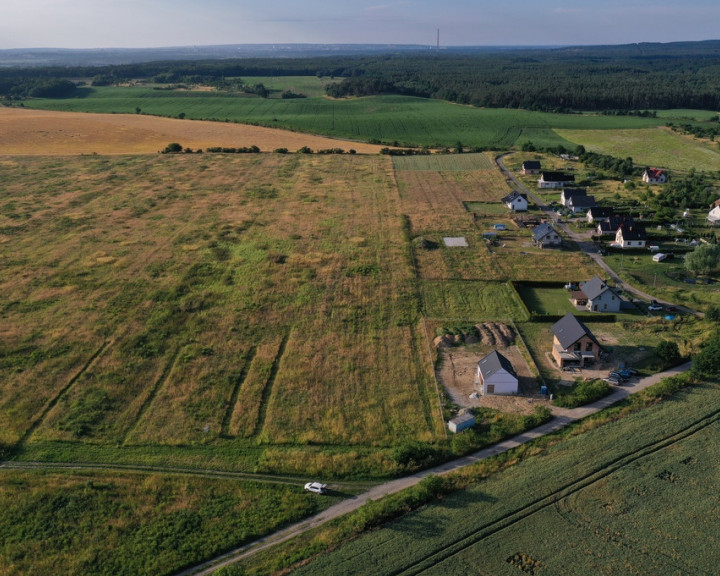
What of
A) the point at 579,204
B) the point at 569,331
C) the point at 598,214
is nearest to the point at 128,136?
the point at 579,204

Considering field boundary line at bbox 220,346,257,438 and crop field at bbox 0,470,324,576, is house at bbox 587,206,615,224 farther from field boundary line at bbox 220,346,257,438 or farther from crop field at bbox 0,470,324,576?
crop field at bbox 0,470,324,576

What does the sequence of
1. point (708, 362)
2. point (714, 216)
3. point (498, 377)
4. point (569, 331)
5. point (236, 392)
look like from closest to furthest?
point (498, 377)
point (708, 362)
point (236, 392)
point (569, 331)
point (714, 216)

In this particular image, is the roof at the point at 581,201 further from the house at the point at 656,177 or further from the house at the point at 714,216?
the house at the point at 656,177

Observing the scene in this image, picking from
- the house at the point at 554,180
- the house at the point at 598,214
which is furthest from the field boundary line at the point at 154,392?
the house at the point at 554,180

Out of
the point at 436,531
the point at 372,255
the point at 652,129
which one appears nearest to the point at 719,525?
the point at 436,531

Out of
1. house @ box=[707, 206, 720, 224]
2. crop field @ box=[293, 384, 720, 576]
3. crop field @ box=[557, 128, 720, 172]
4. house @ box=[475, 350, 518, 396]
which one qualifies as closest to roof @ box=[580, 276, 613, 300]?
house @ box=[475, 350, 518, 396]

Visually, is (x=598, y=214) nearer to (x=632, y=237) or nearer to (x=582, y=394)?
(x=632, y=237)
